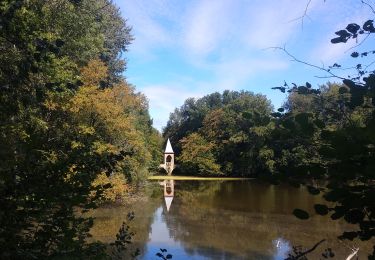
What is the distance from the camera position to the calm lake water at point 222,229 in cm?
1226

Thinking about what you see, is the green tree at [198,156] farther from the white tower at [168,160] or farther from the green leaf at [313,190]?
the green leaf at [313,190]

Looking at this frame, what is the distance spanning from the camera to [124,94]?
22.1 m

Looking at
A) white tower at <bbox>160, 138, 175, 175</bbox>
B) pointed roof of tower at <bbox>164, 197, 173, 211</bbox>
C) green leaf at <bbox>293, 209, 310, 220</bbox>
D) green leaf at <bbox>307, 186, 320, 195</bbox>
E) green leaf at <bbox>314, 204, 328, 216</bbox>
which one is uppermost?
white tower at <bbox>160, 138, 175, 175</bbox>

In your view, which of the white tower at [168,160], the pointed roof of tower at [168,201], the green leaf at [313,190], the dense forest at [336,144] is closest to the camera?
the dense forest at [336,144]

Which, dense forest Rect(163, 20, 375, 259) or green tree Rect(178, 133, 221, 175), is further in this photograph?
green tree Rect(178, 133, 221, 175)

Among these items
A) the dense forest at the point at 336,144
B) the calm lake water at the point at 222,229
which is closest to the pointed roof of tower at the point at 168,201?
the calm lake water at the point at 222,229

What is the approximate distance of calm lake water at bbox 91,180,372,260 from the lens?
483 inches

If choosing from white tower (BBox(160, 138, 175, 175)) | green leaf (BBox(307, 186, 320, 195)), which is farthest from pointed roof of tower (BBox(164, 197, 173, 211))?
white tower (BBox(160, 138, 175, 175))

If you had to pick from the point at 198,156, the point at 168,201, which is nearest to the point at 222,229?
the point at 168,201

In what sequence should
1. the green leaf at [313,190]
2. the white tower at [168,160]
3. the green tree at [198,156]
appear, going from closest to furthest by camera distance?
the green leaf at [313,190]
the green tree at [198,156]
the white tower at [168,160]

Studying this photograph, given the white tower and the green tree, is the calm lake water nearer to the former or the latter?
the green tree

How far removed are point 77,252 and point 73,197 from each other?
0.56 m

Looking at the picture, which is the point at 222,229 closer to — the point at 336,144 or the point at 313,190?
the point at 313,190

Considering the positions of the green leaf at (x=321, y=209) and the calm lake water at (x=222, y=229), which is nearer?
the green leaf at (x=321, y=209)
